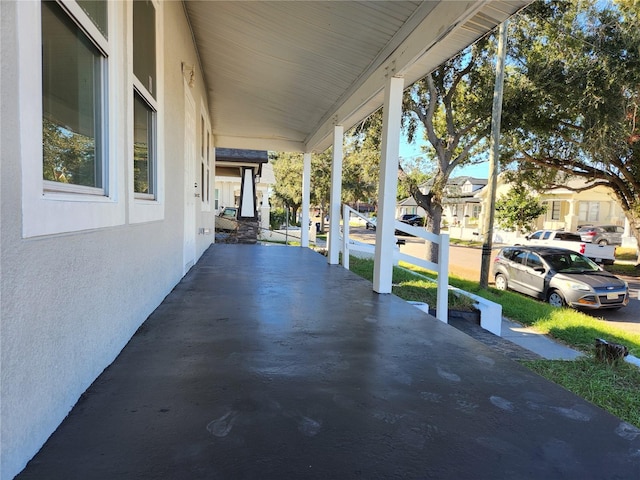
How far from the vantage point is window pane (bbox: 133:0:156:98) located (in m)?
2.68

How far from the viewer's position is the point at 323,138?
8.16m

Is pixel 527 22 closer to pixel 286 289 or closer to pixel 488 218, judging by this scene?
pixel 488 218

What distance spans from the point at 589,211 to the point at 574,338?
2939cm

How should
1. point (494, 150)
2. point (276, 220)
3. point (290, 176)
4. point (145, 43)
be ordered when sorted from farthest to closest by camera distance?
point (290, 176)
point (276, 220)
point (494, 150)
point (145, 43)

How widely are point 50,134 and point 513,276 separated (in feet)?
37.5

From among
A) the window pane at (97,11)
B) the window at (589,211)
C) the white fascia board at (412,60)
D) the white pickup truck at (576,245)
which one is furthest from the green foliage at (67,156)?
the window at (589,211)

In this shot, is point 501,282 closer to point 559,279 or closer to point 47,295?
point 559,279

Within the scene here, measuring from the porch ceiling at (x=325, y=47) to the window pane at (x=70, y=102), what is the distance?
2459 millimetres

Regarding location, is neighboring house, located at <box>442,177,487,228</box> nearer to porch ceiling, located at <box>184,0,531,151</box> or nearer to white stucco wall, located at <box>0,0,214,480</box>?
porch ceiling, located at <box>184,0,531,151</box>

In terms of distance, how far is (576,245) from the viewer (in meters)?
16.8

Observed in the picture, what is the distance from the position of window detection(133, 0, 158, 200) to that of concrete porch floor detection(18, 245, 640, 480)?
3.60 ft

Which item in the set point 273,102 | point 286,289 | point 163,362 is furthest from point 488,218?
point 163,362

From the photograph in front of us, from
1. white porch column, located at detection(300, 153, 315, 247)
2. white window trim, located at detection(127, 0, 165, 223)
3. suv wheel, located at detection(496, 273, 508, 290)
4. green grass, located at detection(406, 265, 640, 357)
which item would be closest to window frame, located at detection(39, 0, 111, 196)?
white window trim, located at detection(127, 0, 165, 223)

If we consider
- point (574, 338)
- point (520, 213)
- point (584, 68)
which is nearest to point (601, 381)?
point (574, 338)
